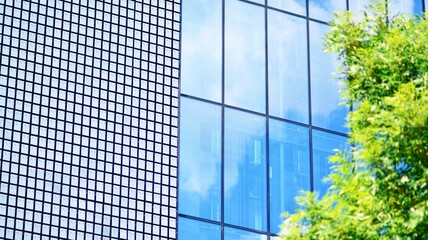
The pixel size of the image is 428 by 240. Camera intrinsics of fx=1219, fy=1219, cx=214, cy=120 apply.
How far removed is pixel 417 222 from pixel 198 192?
7.86m

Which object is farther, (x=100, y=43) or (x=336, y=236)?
(x=100, y=43)

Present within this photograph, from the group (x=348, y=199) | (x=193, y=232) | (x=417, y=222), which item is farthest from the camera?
(x=193, y=232)

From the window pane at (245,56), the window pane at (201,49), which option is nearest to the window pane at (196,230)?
the window pane at (201,49)

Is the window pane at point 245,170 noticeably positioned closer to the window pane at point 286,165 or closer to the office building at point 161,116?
the office building at point 161,116

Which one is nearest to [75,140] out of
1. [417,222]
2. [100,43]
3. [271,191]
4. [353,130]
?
[100,43]

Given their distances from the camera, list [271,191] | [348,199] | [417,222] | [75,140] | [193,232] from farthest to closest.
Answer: [271,191] → [193,232] → [75,140] → [348,199] → [417,222]

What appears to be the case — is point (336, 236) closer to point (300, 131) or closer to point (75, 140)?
point (75, 140)

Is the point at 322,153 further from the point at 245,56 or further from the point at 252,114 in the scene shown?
the point at 245,56

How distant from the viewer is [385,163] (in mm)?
11898

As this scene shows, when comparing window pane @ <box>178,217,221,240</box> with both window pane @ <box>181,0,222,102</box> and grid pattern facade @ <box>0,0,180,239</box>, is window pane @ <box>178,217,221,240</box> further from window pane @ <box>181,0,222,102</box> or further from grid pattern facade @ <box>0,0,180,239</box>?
window pane @ <box>181,0,222,102</box>

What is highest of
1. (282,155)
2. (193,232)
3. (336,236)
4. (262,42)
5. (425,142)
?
(262,42)

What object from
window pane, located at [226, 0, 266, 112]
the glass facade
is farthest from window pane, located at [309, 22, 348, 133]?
window pane, located at [226, 0, 266, 112]

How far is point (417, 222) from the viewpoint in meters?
11.4

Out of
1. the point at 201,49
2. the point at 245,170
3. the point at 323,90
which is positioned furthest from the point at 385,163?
the point at 323,90
